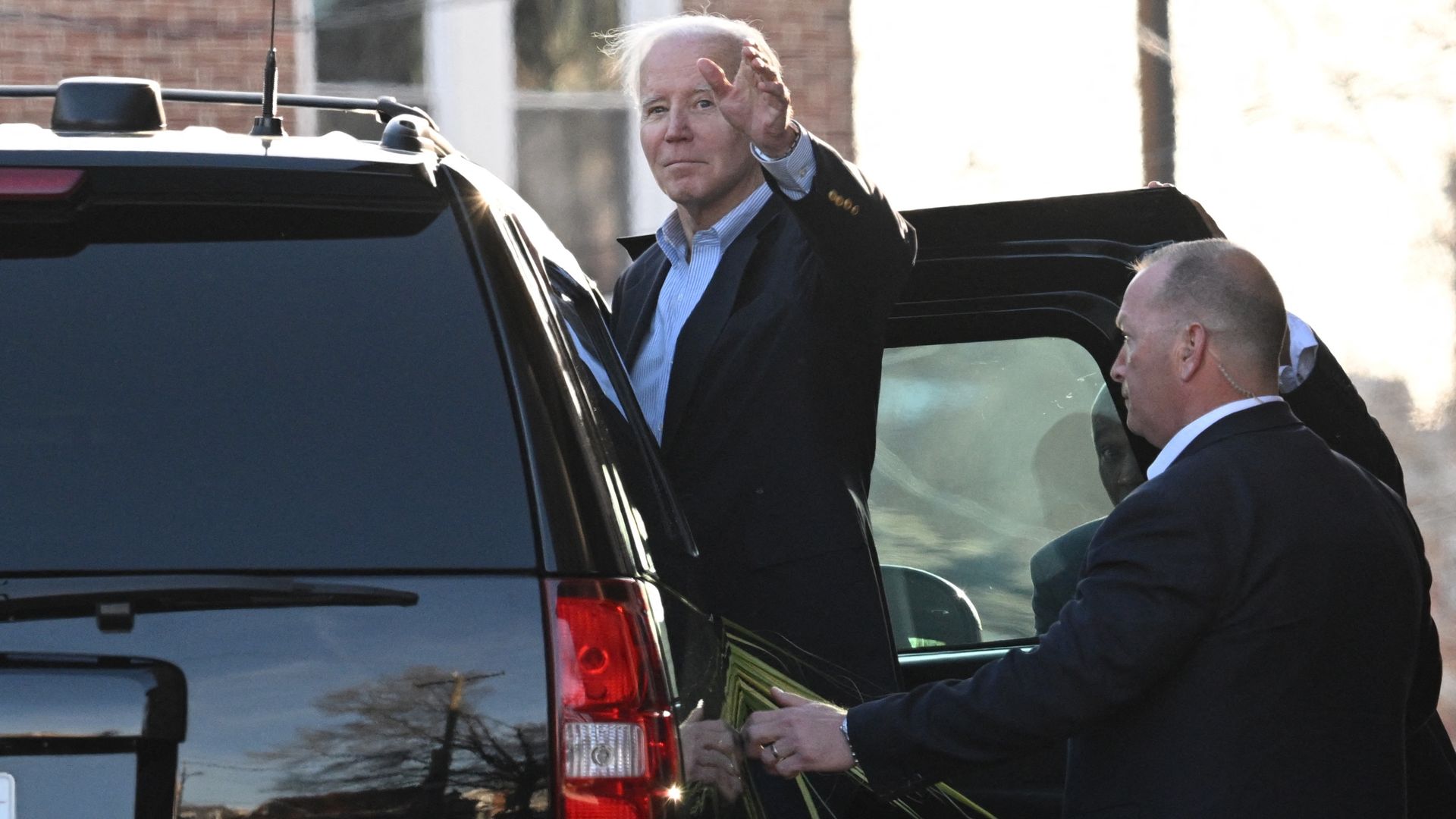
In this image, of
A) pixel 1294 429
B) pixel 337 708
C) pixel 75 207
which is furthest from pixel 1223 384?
pixel 75 207

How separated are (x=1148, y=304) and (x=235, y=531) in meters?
1.44

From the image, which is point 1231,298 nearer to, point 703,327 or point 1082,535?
point 703,327

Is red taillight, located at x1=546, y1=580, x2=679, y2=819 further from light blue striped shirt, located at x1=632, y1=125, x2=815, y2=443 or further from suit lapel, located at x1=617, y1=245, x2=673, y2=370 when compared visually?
suit lapel, located at x1=617, y1=245, x2=673, y2=370

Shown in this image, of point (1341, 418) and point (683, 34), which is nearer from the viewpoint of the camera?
point (1341, 418)

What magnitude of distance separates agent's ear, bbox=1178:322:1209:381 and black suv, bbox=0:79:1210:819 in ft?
2.71

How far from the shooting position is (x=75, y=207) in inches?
78.4

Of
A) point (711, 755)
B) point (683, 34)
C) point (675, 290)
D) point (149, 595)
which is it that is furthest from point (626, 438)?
point (683, 34)

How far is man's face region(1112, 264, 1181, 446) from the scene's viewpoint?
2592 mm

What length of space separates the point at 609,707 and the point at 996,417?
79.5 inches

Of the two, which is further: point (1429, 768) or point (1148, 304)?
point (1429, 768)

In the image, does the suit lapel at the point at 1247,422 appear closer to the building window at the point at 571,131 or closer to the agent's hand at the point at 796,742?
the agent's hand at the point at 796,742

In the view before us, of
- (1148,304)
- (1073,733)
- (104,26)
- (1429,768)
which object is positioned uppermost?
(104,26)

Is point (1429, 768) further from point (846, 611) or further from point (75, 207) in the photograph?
point (75, 207)

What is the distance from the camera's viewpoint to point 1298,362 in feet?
10.3
